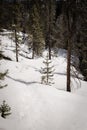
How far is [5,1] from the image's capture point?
267 feet

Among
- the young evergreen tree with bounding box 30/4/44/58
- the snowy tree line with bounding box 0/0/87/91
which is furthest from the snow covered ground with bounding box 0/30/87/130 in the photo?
the young evergreen tree with bounding box 30/4/44/58

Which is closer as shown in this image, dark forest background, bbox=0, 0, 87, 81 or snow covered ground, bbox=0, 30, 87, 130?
snow covered ground, bbox=0, 30, 87, 130

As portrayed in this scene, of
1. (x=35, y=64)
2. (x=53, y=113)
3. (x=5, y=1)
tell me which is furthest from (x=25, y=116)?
(x=5, y=1)

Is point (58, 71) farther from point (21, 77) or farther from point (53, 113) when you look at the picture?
point (53, 113)

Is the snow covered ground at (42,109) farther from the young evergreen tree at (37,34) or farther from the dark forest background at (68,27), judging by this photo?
the young evergreen tree at (37,34)

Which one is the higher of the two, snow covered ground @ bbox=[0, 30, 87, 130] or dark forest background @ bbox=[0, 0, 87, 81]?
dark forest background @ bbox=[0, 0, 87, 81]

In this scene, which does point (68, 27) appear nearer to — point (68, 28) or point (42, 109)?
point (68, 28)

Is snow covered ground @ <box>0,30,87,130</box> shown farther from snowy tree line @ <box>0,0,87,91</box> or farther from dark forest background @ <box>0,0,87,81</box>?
dark forest background @ <box>0,0,87,81</box>

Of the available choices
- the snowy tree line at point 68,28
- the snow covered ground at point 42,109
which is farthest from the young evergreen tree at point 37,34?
the snow covered ground at point 42,109

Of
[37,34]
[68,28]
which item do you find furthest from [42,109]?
[37,34]

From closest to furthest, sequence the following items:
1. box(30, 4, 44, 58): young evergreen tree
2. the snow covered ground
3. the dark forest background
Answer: the snow covered ground → the dark forest background → box(30, 4, 44, 58): young evergreen tree

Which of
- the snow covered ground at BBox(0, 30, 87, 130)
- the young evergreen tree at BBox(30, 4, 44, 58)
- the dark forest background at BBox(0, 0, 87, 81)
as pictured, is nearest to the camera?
the snow covered ground at BBox(0, 30, 87, 130)

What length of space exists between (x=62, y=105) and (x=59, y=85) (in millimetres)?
16201

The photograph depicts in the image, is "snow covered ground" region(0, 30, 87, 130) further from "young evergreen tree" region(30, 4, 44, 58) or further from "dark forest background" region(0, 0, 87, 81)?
"young evergreen tree" region(30, 4, 44, 58)
